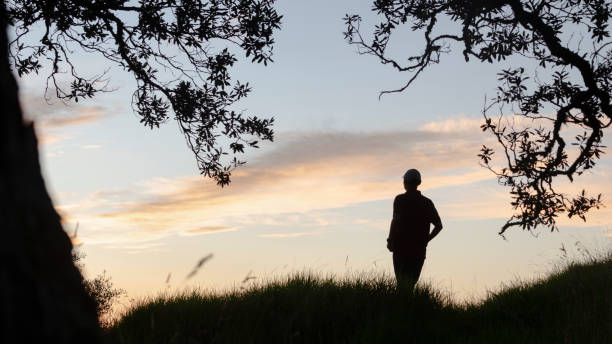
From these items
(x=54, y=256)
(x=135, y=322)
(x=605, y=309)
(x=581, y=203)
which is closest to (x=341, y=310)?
(x=135, y=322)

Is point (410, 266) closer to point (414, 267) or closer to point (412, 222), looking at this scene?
point (414, 267)

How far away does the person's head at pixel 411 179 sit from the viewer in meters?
10.2

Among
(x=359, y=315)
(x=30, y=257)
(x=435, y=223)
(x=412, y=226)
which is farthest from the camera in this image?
(x=435, y=223)

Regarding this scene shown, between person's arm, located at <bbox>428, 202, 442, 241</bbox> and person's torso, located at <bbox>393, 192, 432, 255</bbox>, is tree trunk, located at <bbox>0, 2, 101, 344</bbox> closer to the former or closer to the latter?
person's torso, located at <bbox>393, 192, 432, 255</bbox>

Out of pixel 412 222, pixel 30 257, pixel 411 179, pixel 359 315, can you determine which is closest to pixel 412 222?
pixel 412 222

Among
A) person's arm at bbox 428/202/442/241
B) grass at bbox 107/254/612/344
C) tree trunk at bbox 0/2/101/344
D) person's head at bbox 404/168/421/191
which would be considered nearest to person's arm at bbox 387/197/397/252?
person's head at bbox 404/168/421/191

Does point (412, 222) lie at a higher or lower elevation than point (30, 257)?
higher

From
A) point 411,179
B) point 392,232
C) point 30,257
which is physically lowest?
point 30,257

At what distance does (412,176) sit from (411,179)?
0.19 feet

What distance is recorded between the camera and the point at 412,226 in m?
10.2

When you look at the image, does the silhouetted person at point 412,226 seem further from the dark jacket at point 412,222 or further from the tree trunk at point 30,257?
the tree trunk at point 30,257

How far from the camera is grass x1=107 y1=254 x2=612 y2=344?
21.8 feet

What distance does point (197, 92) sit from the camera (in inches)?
415

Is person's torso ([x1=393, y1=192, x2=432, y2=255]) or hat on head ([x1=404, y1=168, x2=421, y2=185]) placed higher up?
hat on head ([x1=404, y1=168, x2=421, y2=185])
